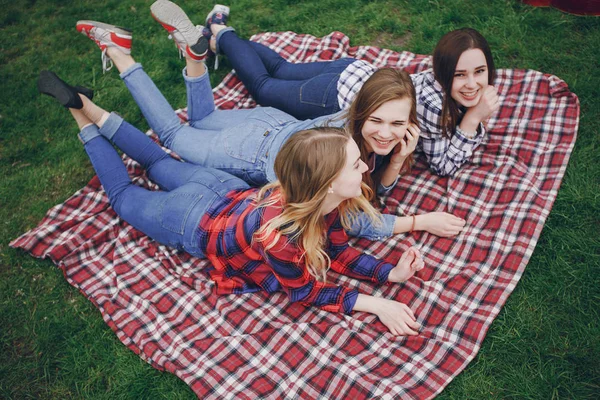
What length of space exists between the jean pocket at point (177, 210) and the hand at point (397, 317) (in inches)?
60.5

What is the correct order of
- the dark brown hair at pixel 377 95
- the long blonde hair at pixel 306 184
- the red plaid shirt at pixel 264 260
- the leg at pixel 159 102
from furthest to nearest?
1. the leg at pixel 159 102
2. the dark brown hair at pixel 377 95
3. the red plaid shirt at pixel 264 260
4. the long blonde hair at pixel 306 184

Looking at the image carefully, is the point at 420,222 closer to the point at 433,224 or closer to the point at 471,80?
the point at 433,224

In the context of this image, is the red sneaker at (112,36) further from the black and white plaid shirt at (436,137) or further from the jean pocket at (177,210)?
the black and white plaid shirt at (436,137)

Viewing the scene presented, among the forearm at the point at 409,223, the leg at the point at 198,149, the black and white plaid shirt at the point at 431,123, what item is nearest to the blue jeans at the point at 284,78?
the black and white plaid shirt at the point at 431,123

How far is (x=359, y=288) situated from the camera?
3662 mm

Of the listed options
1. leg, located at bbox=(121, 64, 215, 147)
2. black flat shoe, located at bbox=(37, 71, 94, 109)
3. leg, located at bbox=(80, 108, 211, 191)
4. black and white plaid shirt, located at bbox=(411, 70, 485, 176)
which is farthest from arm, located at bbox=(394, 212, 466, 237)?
black flat shoe, located at bbox=(37, 71, 94, 109)

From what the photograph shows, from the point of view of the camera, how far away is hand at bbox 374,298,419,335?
3.31 meters

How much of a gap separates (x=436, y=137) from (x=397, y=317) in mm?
1540

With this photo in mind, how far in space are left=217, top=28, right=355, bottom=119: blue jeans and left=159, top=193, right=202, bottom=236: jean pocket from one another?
1.33 m

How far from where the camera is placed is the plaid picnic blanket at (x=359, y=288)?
3195mm

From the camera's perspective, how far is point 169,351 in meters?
3.38

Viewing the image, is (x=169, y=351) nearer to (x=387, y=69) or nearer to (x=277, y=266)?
(x=277, y=266)

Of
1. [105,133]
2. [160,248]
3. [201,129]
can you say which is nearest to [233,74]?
[201,129]

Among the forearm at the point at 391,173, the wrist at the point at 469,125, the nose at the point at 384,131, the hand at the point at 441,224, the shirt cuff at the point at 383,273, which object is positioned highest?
the nose at the point at 384,131
